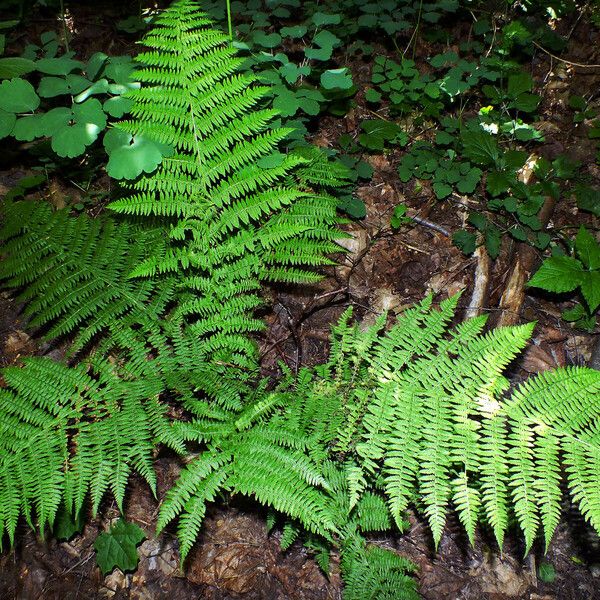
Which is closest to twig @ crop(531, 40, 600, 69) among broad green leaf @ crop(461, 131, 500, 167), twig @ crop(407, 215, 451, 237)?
broad green leaf @ crop(461, 131, 500, 167)

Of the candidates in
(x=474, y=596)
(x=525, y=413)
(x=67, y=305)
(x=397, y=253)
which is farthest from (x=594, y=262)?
(x=67, y=305)

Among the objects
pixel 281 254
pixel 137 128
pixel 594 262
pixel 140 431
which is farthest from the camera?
pixel 594 262

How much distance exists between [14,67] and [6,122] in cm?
39

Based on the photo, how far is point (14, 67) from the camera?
3.12 metres

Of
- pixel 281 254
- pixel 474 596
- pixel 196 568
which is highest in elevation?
pixel 281 254

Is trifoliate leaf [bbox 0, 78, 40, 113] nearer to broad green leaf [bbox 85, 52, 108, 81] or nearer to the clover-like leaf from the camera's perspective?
the clover-like leaf

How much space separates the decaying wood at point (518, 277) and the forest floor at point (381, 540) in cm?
6

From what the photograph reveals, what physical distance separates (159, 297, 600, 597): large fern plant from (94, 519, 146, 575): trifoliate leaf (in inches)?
37.1

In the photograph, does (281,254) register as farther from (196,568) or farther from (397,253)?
(196,568)

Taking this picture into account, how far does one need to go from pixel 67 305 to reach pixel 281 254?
1238 mm

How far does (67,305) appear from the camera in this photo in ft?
8.94

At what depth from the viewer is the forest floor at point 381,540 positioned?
2.71 meters

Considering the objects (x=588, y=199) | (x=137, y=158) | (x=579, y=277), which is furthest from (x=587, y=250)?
(x=137, y=158)

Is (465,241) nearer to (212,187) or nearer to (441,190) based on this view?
(441,190)
